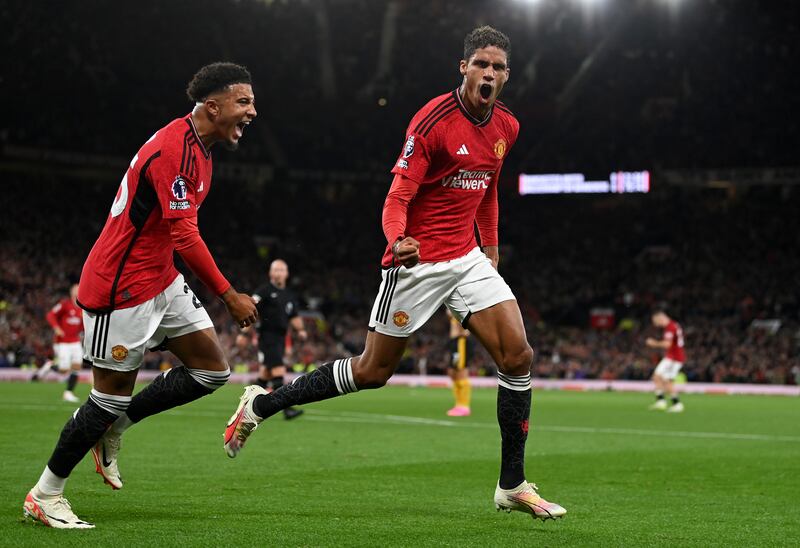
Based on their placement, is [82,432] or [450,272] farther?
[450,272]

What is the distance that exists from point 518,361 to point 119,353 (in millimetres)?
2427

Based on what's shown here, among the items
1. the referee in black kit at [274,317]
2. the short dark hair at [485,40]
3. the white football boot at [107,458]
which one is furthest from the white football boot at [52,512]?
the referee in black kit at [274,317]

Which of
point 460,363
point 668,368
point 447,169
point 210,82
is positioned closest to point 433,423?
point 460,363

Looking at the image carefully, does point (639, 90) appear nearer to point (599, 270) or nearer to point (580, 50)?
point (580, 50)

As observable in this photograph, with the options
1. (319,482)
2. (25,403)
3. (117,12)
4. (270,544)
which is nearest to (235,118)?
(270,544)

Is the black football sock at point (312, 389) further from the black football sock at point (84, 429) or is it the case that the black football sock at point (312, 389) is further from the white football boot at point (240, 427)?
the black football sock at point (84, 429)

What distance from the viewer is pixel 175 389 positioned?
6.95 metres

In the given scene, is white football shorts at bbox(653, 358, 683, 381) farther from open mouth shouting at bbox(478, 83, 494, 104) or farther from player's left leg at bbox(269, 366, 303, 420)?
open mouth shouting at bbox(478, 83, 494, 104)

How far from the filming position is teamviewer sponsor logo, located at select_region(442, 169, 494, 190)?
696cm

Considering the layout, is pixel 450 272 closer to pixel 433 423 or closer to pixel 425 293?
pixel 425 293

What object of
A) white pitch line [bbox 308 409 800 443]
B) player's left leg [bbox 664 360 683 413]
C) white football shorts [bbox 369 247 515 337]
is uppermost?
white football shorts [bbox 369 247 515 337]

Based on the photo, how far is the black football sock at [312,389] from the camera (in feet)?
22.9

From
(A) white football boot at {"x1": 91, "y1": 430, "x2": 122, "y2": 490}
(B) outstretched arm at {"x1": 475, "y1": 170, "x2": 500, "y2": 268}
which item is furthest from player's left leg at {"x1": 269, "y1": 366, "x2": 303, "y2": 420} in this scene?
(A) white football boot at {"x1": 91, "y1": 430, "x2": 122, "y2": 490}

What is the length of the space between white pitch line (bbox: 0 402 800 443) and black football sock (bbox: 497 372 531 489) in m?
8.65
